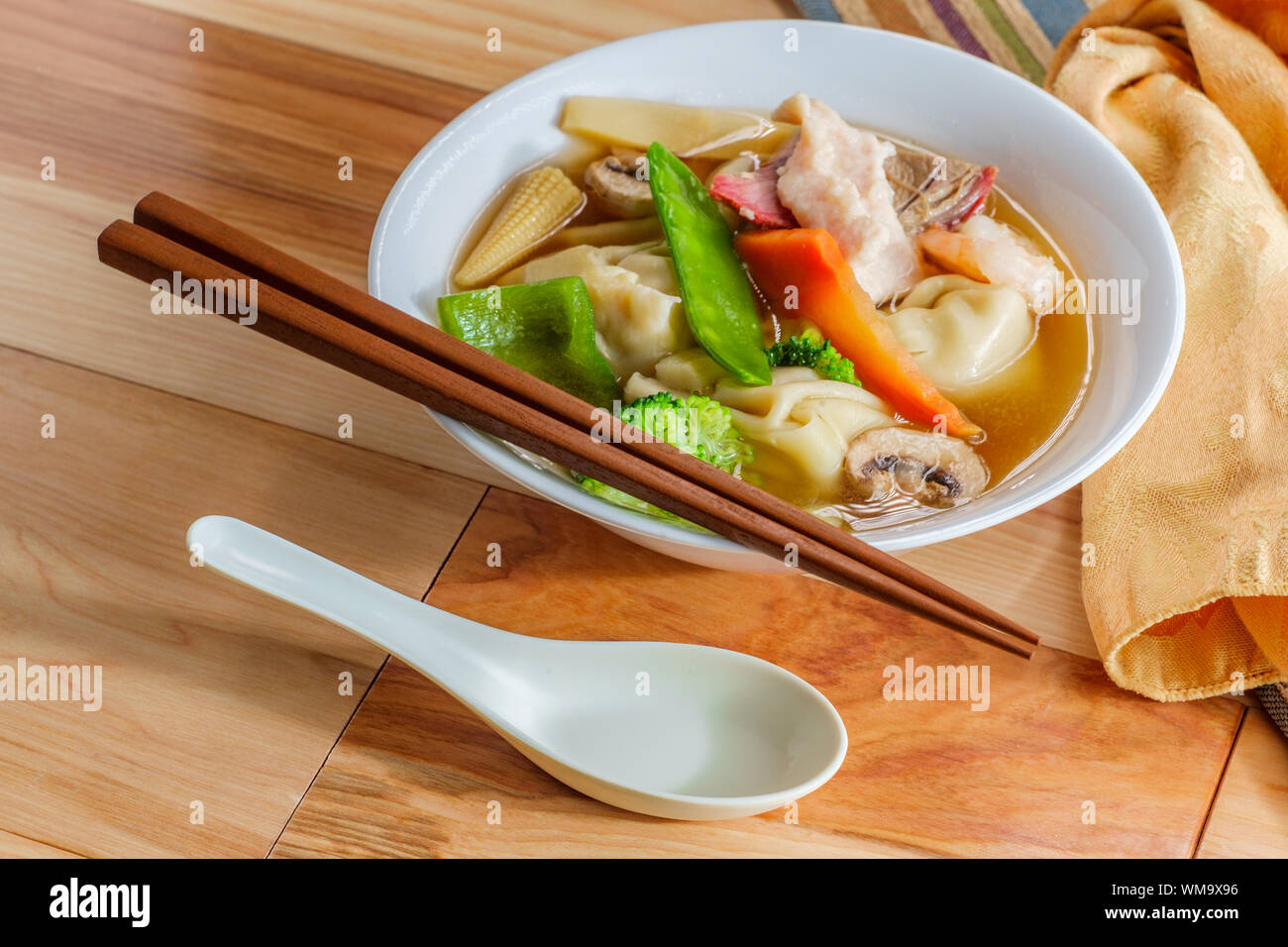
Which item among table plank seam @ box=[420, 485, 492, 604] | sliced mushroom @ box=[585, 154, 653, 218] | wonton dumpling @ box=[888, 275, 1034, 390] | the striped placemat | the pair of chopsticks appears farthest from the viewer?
the striped placemat

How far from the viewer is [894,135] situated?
1712 millimetres

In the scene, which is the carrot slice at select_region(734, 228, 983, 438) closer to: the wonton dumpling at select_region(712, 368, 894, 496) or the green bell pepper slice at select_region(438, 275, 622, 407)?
the wonton dumpling at select_region(712, 368, 894, 496)

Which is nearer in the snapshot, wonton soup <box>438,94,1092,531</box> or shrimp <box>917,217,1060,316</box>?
wonton soup <box>438,94,1092,531</box>

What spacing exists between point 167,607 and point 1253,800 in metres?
1.20

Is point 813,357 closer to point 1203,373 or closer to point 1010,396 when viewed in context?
point 1010,396

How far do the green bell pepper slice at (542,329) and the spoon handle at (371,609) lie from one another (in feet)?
1.09

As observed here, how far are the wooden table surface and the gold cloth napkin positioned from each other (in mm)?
64

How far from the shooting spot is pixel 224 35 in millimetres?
2031

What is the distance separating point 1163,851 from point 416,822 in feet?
2.47

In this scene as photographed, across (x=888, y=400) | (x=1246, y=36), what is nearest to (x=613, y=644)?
(x=888, y=400)

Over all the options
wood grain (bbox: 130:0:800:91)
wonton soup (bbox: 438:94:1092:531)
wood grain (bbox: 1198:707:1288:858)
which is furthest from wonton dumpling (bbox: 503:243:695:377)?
wood grain (bbox: 1198:707:1288:858)

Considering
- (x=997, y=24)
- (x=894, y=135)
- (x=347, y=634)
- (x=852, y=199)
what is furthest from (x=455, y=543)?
(x=997, y=24)

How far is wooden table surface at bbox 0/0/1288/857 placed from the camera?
1145 mm

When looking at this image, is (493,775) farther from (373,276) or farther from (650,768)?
(373,276)
